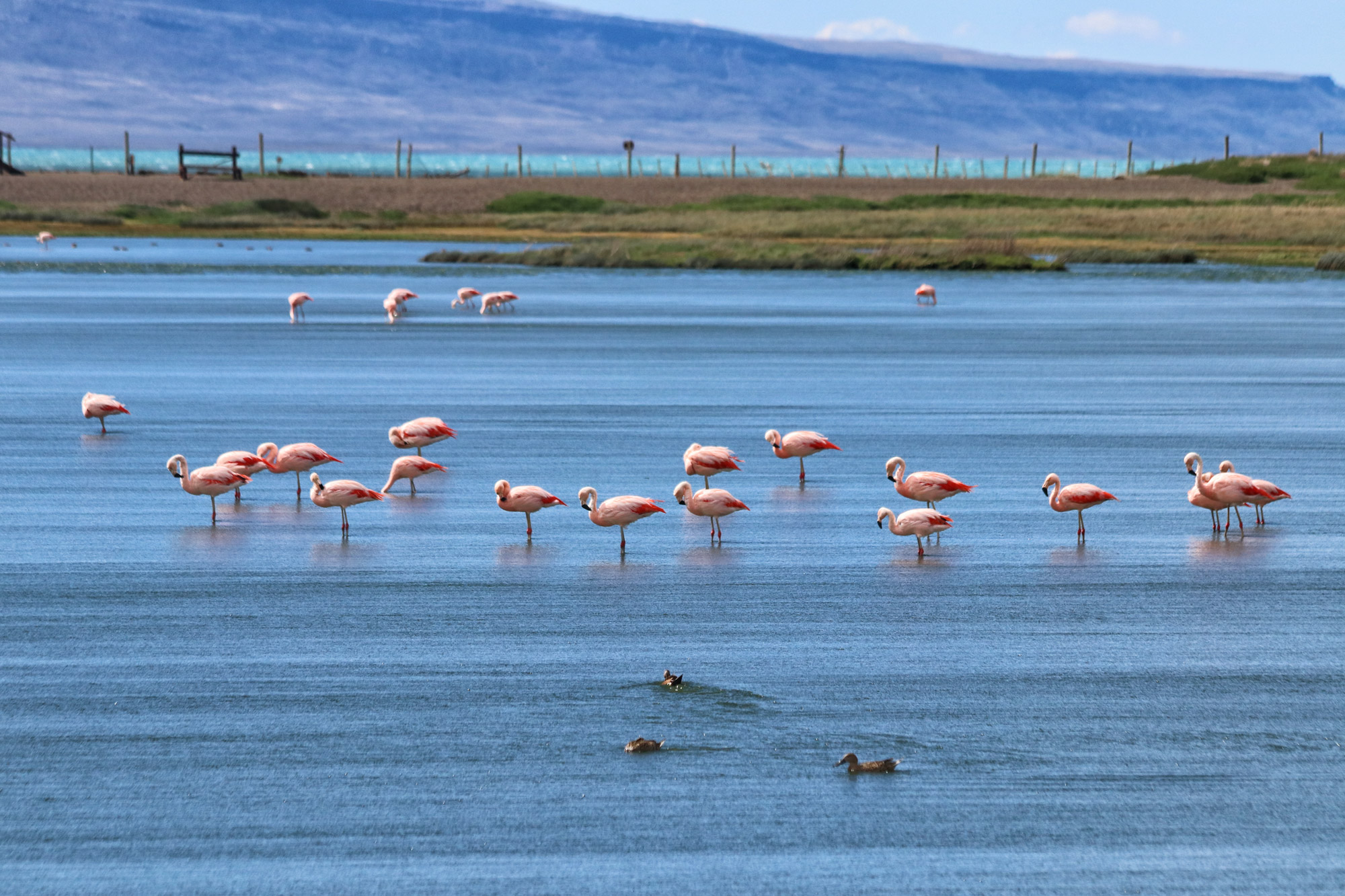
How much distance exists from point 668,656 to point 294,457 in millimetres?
6140

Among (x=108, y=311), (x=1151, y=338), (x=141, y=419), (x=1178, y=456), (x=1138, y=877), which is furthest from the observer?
(x=108, y=311)

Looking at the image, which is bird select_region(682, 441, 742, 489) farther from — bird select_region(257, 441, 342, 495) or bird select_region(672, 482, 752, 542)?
bird select_region(257, 441, 342, 495)

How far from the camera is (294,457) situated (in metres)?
15.8

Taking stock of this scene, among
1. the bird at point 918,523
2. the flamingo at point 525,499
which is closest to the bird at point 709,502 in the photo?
the flamingo at point 525,499

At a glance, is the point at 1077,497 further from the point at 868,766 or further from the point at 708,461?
the point at 868,766

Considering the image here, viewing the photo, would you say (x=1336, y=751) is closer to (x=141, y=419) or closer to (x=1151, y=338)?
(x=141, y=419)

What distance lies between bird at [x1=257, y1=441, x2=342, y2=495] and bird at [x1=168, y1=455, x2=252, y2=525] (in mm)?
648

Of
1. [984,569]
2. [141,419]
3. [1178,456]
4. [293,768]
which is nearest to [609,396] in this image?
[141,419]

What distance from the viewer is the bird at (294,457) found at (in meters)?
15.8

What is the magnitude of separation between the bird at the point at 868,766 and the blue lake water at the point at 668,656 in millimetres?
70

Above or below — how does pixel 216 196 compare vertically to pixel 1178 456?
above

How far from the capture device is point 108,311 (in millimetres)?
36594

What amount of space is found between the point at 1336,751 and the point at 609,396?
601 inches

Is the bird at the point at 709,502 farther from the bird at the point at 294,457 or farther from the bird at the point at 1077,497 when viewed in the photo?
the bird at the point at 294,457
